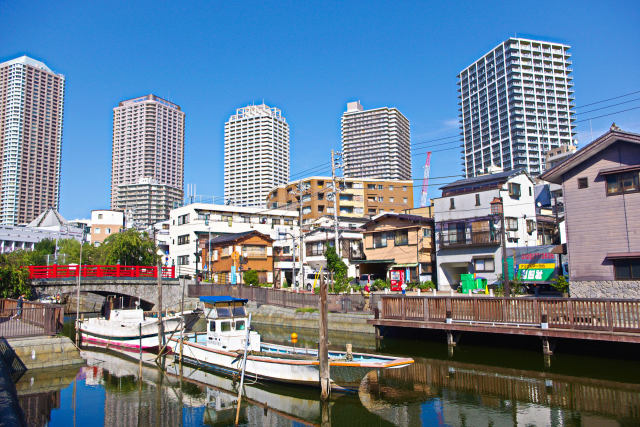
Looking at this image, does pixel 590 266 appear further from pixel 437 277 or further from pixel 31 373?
pixel 31 373

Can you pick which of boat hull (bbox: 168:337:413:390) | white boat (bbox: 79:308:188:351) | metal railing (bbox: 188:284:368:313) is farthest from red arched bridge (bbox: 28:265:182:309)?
boat hull (bbox: 168:337:413:390)

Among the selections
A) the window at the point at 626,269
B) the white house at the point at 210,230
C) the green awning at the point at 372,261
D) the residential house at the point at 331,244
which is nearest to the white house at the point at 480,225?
the green awning at the point at 372,261

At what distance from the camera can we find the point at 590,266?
29984 millimetres

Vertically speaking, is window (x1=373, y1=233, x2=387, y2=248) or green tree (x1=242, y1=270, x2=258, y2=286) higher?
window (x1=373, y1=233, x2=387, y2=248)

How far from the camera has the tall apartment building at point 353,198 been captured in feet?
341

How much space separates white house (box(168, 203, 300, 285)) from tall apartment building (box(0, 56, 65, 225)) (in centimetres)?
13518

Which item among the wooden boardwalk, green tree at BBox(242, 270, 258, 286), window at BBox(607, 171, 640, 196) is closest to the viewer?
the wooden boardwalk

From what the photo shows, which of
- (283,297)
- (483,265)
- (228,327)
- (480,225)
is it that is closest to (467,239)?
(480,225)

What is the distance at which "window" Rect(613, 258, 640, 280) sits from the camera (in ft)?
91.9

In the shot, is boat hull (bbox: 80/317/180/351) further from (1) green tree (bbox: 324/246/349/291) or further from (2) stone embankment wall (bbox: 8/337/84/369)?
(1) green tree (bbox: 324/246/349/291)

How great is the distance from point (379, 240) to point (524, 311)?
101 ft

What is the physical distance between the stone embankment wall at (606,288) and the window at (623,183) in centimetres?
581

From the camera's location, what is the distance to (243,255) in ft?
206

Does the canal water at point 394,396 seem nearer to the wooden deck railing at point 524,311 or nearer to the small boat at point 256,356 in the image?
the small boat at point 256,356
